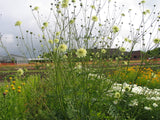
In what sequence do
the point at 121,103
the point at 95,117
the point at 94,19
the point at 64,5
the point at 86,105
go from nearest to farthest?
the point at 95,117 → the point at 86,105 → the point at 64,5 → the point at 94,19 → the point at 121,103

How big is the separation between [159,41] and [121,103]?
45.6 inches

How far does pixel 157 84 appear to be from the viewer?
16.9ft

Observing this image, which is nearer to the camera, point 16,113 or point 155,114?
point 16,113

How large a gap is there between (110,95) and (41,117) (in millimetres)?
1206

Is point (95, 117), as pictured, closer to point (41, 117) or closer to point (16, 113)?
point (41, 117)

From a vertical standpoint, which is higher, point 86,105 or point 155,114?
point 86,105

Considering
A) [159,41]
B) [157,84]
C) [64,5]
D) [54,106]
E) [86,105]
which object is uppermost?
[64,5]

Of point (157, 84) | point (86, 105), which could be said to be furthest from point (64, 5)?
point (157, 84)

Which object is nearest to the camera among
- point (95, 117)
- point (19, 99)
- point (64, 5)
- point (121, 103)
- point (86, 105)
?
point (95, 117)

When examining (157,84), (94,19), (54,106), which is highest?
(94,19)

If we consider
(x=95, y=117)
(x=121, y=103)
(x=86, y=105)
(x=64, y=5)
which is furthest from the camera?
(x=121, y=103)

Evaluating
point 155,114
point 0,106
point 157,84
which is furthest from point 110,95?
point 157,84

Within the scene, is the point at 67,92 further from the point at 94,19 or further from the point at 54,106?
the point at 94,19

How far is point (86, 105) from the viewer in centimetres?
189
